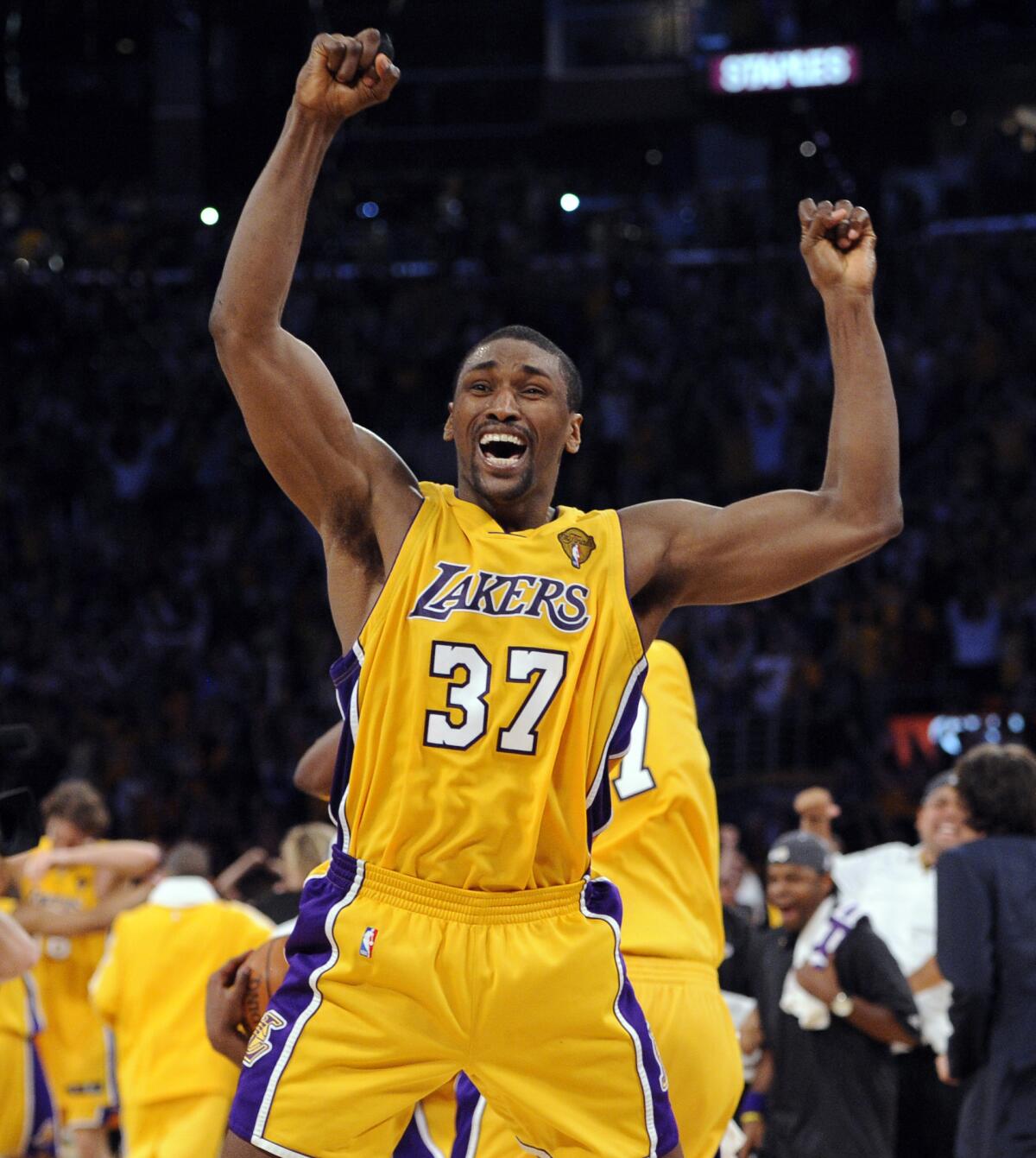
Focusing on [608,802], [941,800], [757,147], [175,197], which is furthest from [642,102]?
[608,802]

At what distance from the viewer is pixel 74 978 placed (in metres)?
8.05

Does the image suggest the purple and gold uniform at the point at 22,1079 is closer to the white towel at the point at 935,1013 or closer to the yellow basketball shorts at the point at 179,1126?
the yellow basketball shorts at the point at 179,1126

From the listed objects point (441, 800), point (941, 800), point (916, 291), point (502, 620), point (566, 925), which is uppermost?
point (916, 291)

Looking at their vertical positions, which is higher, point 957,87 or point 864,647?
point 957,87

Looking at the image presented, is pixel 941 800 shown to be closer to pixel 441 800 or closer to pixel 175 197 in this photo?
pixel 441 800

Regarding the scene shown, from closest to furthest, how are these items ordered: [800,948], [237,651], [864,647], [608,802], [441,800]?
1. [441,800]
2. [608,802]
3. [800,948]
4. [864,647]
5. [237,651]

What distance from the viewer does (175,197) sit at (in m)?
22.1

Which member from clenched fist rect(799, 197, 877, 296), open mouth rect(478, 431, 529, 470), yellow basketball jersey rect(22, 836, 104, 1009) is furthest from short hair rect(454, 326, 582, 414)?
yellow basketball jersey rect(22, 836, 104, 1009)

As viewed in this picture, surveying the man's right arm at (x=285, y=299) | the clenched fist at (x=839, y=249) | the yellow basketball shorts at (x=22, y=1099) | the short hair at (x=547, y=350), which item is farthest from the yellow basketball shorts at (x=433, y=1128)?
the yellow basketball shorts at (x=22, y=1099)

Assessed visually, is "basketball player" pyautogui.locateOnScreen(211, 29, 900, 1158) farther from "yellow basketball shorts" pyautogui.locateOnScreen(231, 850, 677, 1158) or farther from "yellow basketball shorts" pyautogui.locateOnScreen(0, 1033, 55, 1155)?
"yellow basketball shorts" pyautogui.locateOnScreen(0, 1033, 55, 1155)

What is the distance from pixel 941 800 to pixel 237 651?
1009 cm

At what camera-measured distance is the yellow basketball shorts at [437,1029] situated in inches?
118

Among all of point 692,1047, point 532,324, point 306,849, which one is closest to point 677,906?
point 692,1047

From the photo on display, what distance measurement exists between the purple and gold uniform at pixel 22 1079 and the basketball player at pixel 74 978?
593mm
